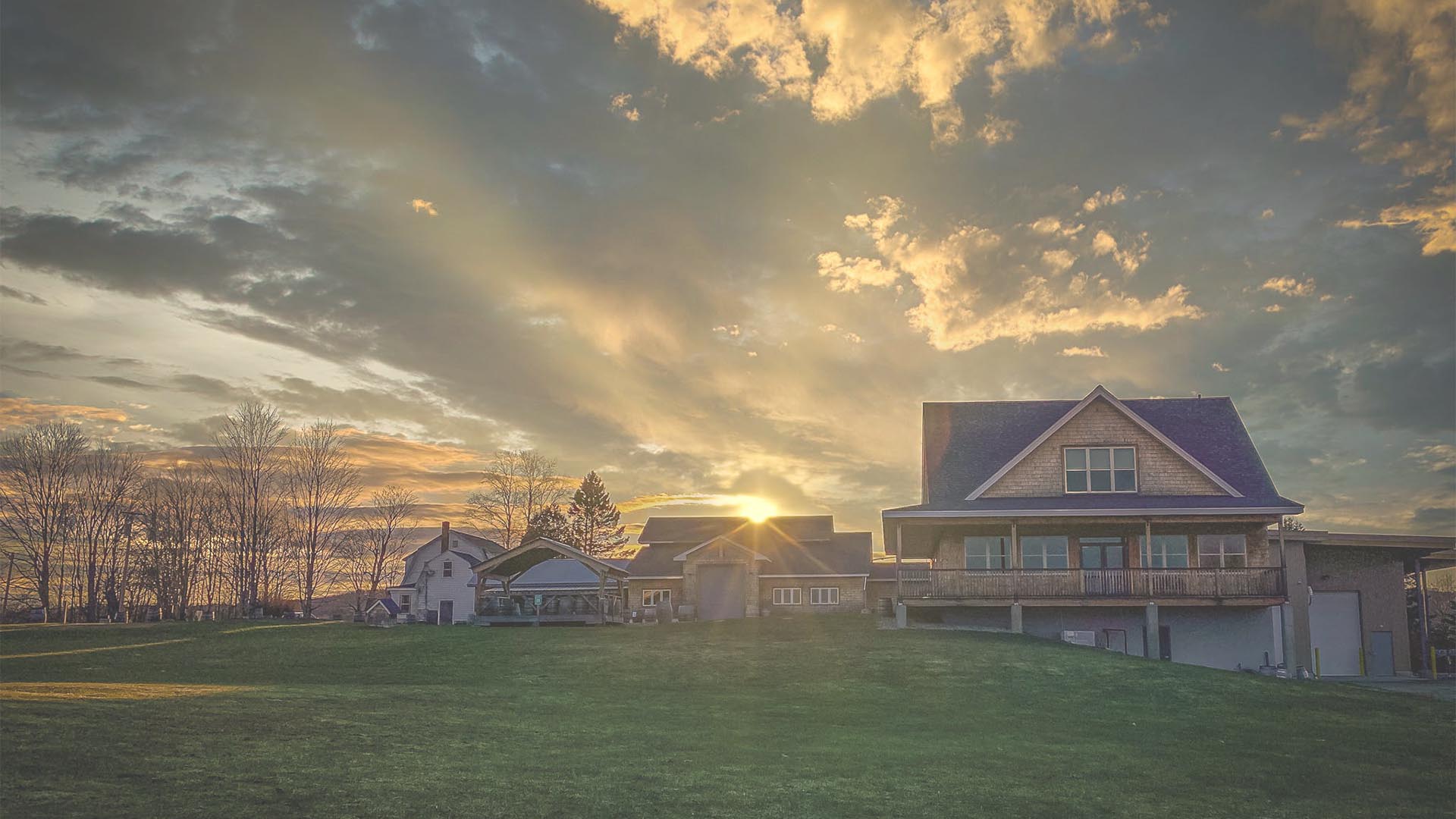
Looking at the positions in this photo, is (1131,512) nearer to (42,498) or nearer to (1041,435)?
(1041,435)

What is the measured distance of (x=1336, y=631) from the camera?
115 ft

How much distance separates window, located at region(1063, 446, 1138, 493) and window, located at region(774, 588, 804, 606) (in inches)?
948

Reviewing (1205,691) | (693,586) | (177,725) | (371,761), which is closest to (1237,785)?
(1205,691)

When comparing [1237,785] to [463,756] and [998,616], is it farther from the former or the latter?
[998,616]

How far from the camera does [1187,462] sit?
1400 inches

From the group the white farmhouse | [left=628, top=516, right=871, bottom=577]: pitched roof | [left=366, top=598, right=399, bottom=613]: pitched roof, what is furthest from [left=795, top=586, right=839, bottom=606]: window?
[left=366, top=598, right=399, bottom=613]: pitched roof

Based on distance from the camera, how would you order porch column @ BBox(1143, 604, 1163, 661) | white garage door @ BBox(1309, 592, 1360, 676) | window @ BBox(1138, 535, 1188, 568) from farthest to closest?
window @ BBox(1138, 535, 1188, 568) < white garage door @ BBox(1309, 592, 1360, 676) < porch column @ BBox(1143, 604, 1163, 661)

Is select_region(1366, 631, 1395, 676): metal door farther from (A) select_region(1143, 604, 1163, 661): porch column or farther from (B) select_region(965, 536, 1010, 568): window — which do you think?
(B) select_region(965, 536, 1010, 568): window

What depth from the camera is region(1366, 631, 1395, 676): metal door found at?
3447cm

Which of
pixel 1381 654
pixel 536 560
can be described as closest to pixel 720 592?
pixel 536 560

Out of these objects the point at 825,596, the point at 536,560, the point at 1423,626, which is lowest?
the point at 825,596

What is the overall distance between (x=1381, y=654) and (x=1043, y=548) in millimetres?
12039

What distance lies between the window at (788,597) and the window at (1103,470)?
24.1m

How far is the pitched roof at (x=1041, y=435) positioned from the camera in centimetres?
3462
